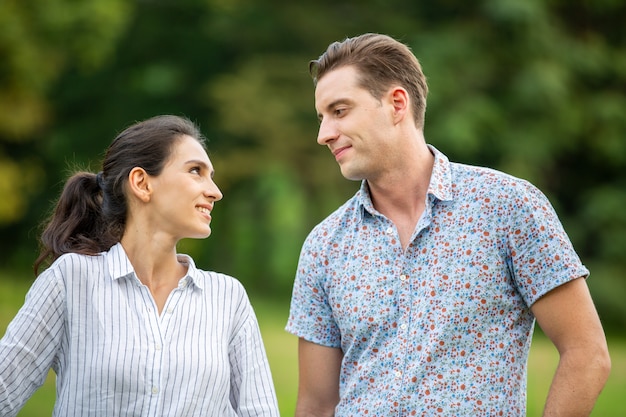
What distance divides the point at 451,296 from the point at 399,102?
2.29ft

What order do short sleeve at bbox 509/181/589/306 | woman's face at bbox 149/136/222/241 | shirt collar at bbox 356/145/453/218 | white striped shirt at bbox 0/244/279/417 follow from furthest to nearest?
shirt collar at bbox 356/145/453/218 → woman's face at bbox 149/136/222/241 → short sleeve at bbox 509/181/589/306 → white striped shirt at bbox 0/244/279/417

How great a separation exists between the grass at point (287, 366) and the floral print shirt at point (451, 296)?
235 inches

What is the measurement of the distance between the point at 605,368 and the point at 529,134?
15.3 m

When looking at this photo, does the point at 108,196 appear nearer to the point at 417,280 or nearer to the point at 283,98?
the point at 417,280

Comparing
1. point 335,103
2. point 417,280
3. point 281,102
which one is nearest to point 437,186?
point 417,280

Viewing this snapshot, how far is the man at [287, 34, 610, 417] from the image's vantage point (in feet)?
9.52

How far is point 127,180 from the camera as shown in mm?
3066

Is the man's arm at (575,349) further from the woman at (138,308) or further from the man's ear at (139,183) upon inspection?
the man's ear at (139,183)

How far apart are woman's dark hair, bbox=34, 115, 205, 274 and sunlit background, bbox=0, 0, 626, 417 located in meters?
12.4

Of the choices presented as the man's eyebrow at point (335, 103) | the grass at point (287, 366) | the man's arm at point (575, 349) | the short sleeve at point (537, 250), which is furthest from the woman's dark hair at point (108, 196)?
the grass at point (287, 366)

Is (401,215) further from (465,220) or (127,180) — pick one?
(127,180)

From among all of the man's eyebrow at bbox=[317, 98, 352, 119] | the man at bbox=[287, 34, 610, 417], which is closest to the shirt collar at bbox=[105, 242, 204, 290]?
the man at bbox=[287, 34, 610, 417]

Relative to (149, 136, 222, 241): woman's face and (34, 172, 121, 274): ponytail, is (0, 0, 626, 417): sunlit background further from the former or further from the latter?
(149, 136, 222, 241): woman's face

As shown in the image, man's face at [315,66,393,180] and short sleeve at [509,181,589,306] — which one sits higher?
man's face at [315,66,393,180]
